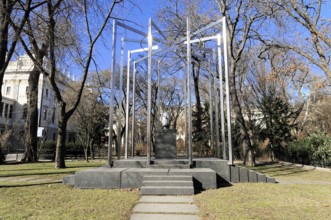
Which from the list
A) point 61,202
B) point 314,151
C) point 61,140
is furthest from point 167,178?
point 314,151

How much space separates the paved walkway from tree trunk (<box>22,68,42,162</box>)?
1516 cm

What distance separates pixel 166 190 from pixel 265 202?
2367 millimetres

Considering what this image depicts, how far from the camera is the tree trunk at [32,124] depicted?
1820 cm

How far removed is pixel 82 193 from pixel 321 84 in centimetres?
1454

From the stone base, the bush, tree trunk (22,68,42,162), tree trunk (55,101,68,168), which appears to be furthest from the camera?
the bush

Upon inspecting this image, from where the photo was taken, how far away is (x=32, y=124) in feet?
61.5

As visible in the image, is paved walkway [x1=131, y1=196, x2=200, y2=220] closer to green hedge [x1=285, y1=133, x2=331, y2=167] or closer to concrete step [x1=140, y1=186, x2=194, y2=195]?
concrete step [x1=140, y1=186, x2=194, y2=195]

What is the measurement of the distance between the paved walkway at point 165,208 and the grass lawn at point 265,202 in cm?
22

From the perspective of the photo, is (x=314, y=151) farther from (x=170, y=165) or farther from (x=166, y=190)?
(x=166, y=190)

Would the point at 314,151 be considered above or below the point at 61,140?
below

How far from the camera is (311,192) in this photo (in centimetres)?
696

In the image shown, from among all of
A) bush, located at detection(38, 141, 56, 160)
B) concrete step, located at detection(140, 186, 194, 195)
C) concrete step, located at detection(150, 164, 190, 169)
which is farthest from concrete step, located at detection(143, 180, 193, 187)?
bush, located at detection(38, 141, 56, 160)

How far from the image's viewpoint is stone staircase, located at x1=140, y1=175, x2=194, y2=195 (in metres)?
6.53

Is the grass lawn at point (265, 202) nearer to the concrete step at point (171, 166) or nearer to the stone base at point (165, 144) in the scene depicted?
the concrete step at point (171, 166)
